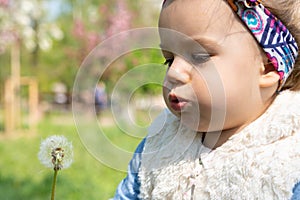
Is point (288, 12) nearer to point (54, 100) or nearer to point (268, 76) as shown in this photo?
point (268, 76)

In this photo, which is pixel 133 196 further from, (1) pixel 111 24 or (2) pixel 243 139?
(1) pixel 111 24

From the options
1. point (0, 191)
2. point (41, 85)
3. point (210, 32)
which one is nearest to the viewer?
point (210, 32)

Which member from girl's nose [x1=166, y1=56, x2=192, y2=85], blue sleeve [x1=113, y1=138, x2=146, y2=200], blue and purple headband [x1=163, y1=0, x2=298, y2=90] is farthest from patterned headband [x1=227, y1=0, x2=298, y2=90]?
blue sleeve [x1=113, y1=138, x2=146, y2=200]

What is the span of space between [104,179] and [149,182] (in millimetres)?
2582

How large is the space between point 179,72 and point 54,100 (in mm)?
15039

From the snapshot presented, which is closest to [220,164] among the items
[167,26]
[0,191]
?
[167,26]

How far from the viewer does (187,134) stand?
3.75 feet

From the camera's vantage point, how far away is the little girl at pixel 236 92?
3.19ft

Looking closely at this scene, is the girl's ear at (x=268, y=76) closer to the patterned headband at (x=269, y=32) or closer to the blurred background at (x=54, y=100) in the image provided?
the patterned headband at (x=269, y=32)

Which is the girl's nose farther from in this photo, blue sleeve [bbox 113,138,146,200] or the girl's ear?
blue sleeve [bbox 113,138,146,200]

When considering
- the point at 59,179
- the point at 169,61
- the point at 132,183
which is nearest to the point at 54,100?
the point at 59,179

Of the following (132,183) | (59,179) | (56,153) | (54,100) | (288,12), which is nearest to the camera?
(56,153)

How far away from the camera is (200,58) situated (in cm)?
99

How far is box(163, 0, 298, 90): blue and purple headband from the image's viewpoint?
994 mm
